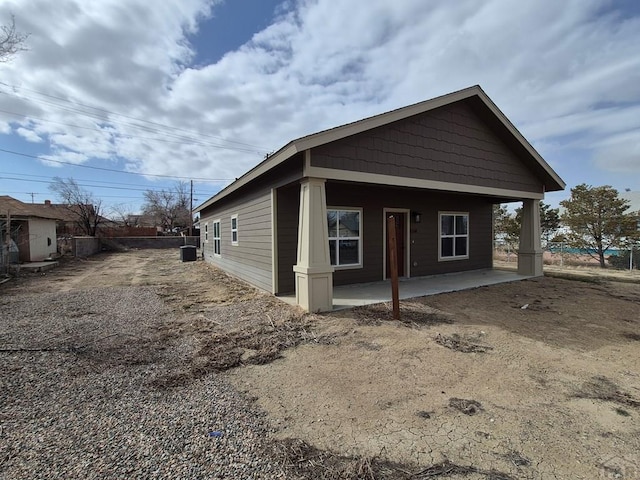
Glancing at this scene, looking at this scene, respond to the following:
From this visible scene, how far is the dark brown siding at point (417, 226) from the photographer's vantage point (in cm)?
820

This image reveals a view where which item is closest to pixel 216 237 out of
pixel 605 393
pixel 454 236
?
pixel 454 236

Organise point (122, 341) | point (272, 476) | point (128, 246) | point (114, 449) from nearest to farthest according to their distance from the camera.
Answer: point (272, 476) → point (114, 449) → point (122, 341) → point (128, 246)

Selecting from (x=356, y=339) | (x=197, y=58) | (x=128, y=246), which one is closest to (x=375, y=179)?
(x=356, y=339)

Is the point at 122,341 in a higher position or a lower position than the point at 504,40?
lower

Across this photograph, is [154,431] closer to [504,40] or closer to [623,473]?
[623,473]

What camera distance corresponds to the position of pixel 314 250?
564 centimetres

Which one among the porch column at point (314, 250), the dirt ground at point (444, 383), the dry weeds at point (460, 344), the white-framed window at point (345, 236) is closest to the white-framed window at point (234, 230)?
the white-framed window at point (345, 236)

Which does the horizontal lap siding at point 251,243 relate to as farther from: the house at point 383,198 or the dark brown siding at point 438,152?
the dark brown siding at point 438,152

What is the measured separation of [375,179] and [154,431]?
5.23 metres

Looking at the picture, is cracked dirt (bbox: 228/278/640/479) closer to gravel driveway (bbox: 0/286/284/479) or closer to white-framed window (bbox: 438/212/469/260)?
gravel driveway (bbox: 0/286/284/479)

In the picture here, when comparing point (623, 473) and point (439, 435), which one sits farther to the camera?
point (439, 435)

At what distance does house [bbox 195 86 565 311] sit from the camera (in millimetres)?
5703

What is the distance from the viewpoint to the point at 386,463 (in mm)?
2055

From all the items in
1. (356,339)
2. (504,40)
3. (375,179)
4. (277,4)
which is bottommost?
(356,339)
